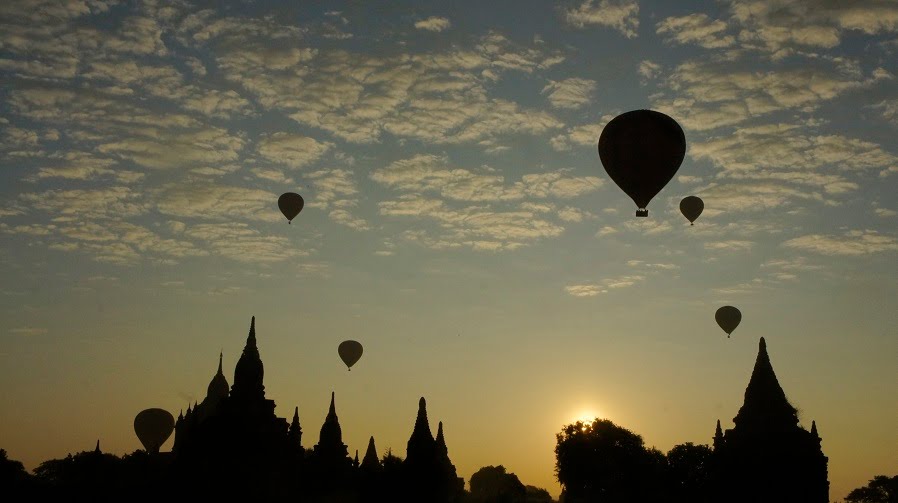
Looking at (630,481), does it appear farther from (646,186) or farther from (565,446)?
(646,186)

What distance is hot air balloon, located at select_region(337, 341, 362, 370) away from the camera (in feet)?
236

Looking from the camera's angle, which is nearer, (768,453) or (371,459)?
(768,453)

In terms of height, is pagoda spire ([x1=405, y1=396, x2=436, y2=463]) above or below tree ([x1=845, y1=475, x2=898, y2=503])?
below

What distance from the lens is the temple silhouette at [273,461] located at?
58312 millimetres

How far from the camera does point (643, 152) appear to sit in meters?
41.8

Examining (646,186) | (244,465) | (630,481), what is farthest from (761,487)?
(630,481)

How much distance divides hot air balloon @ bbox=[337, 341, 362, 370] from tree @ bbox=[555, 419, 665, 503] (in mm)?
45748

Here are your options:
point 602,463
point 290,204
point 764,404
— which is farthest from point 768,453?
point 602,463

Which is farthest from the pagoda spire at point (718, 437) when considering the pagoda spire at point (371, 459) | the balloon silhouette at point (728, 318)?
the pagoda spire at point (371, 459)

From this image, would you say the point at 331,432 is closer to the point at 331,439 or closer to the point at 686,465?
the point at 331,439

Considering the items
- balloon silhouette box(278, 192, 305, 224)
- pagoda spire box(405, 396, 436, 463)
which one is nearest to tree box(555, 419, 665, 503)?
pagoda spire box(405, 396, 436, 463)

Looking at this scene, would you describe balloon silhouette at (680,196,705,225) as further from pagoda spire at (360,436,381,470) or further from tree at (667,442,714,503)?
tree at (667,442,714,503)

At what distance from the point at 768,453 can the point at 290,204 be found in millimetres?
29384

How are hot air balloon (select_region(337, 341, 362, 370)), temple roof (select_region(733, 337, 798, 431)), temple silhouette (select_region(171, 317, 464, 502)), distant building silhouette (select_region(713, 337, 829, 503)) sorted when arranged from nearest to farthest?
distant building silhouette (select_region(713, 337, 829, 503)) → temple roof (select_region(733, 337, 798, 431)) → temple silhouette (select_region(171, 317, 464, 502)) → hot air balloon (select_region(337, 341, 362, 370))
